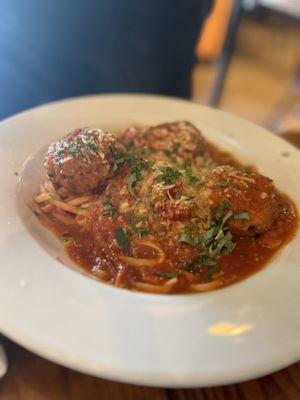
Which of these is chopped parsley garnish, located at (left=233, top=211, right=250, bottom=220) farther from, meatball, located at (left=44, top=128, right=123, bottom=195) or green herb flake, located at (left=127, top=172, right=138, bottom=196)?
meatball, located at (left=44, top=128, right=123, bottom=195)

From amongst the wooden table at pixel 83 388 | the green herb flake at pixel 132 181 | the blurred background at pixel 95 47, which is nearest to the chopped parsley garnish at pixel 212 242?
the green herb flake at pixel 132 181

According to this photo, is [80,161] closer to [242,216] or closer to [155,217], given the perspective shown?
[155,217]

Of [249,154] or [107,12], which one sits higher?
[107,12]

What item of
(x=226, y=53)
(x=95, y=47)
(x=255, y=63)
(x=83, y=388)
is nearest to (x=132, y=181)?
(x=83, y=388)

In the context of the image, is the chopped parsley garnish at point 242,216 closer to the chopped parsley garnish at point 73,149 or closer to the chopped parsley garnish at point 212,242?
the chopped parsley garnish at point 212,242

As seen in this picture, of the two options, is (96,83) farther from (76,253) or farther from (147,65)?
(76,253)

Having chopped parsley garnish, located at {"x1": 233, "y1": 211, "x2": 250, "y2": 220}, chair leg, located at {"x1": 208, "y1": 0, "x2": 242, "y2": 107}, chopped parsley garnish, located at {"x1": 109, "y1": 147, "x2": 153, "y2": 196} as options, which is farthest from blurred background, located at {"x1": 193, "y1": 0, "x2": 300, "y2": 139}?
chopped parsley garnish, located at {"x1": 233, "y1": 211, "x2": 250, "y2": 220}

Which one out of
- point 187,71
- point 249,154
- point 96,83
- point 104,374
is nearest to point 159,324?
point 104,374
